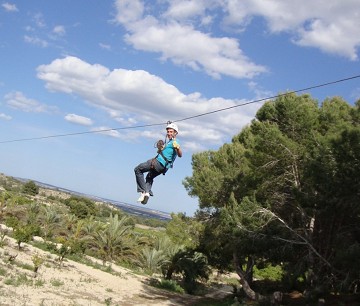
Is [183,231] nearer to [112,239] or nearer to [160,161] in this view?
[112,239]

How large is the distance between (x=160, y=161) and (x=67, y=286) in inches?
261

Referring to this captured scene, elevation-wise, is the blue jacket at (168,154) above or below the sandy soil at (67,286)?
above

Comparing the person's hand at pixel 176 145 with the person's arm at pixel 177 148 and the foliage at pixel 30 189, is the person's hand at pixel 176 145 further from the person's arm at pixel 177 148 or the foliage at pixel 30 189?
the foliage at pixel 30 189

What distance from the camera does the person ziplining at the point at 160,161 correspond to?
335 inches

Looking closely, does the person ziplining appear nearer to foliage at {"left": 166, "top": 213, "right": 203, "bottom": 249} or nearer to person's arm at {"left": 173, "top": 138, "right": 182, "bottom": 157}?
person's arm at {"left": 173, "top": 138, "right": 182, "bottom": 157}

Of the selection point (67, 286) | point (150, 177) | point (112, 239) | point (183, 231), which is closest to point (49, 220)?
point (112, 239)

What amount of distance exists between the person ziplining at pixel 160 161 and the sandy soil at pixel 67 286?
3799 mm

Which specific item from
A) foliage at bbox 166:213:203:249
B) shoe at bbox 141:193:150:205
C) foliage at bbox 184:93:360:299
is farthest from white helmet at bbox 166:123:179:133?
foliage at bbox 166:213:203:249


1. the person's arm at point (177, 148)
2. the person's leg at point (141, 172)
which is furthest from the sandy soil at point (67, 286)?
the person's arm at point (177, 148)

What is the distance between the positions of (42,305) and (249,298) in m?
9.31

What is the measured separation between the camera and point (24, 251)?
16578 mm

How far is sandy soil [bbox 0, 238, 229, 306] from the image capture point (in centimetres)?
1047

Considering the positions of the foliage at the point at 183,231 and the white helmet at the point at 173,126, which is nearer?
the white helmet at the point at 173,126

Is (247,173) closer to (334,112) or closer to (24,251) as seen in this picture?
(334,112)
